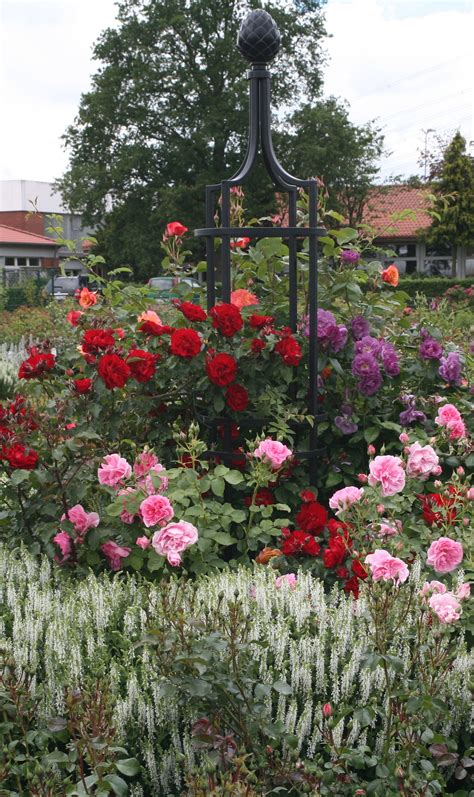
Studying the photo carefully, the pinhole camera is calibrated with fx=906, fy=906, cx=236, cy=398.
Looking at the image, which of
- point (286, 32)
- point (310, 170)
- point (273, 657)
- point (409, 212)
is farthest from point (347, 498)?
point (286, 32)

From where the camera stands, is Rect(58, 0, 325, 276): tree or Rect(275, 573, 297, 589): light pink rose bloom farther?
Rect(58, 0, 325, 276): tree

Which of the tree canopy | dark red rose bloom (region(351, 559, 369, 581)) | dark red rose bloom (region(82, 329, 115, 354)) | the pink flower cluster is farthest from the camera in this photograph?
the tree canopy

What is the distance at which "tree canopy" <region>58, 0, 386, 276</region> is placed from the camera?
27.9 meters

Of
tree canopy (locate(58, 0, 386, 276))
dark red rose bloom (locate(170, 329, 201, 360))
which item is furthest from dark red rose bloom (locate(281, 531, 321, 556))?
tree canopy (locate(58, 0, 386, 276))

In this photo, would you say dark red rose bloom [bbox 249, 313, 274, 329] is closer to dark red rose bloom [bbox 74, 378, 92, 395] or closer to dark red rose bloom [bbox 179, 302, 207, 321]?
dark red rose bloom [bbox 179, 302, 207, 321]

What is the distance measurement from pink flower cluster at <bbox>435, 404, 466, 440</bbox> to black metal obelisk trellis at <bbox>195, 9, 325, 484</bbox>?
0.49 m

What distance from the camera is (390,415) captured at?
12.6 ft

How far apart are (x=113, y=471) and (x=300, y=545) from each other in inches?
27.0

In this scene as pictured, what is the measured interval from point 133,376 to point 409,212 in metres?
1.61

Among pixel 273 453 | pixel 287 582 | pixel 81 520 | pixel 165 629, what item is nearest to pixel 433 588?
pixel 287 582

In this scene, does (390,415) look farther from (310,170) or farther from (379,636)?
(310,170)

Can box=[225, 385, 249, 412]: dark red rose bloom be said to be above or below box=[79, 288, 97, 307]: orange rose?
below

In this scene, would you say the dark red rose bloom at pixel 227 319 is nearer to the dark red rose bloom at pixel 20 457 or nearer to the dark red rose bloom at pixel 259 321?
the dark red rose bloom at pixel 259 321

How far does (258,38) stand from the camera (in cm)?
373
